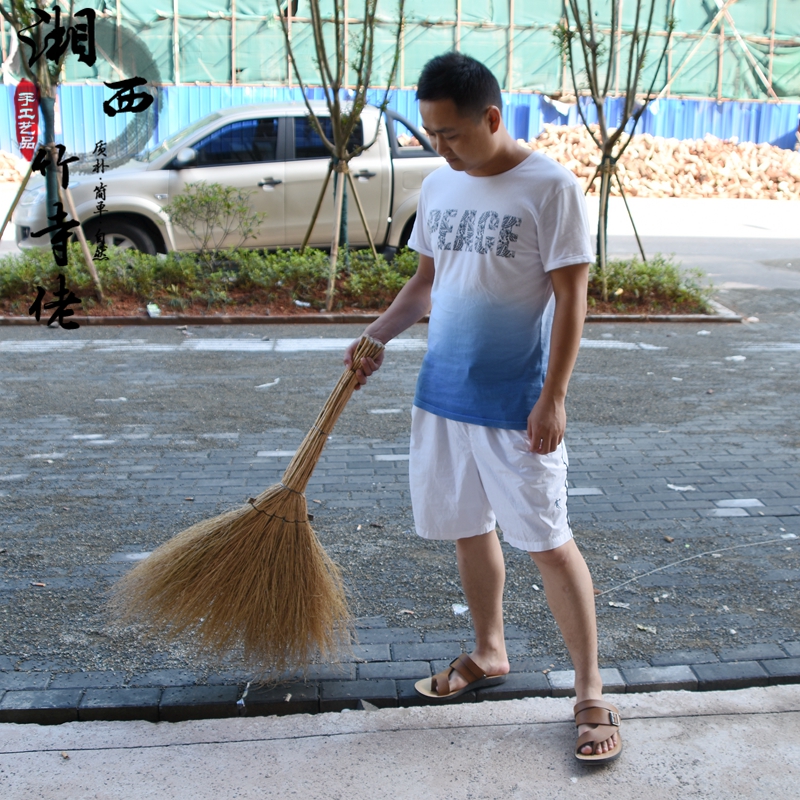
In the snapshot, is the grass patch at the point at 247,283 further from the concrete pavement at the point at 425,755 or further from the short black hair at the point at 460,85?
the short black hair at the point at 460,85

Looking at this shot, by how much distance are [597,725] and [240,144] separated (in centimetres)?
871

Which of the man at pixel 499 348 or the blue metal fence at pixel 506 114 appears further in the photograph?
the blue metal fence at pixel 506 114

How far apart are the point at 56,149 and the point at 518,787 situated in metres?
7.64

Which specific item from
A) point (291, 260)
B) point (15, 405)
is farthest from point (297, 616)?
point (291, 260)

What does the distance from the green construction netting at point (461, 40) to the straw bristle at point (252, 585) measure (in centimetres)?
2509

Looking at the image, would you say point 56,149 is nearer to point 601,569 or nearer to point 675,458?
Result: point 675,458

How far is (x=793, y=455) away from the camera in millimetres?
5059

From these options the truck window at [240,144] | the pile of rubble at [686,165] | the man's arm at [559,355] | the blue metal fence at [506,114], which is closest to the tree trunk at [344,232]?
the truck window at [240,144]

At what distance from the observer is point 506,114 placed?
26.0m

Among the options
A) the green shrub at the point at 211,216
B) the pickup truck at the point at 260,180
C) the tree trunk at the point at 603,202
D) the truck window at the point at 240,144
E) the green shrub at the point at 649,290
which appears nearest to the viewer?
the green shrub at the point at 211,216

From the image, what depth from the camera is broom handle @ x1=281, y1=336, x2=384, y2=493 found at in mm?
2711

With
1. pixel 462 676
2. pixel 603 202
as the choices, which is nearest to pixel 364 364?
pixel 462 676

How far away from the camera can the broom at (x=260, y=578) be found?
2.69 metres

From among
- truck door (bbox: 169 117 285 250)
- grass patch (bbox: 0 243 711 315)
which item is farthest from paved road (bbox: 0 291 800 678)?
truck door (bbox: 169 117 285 250)
